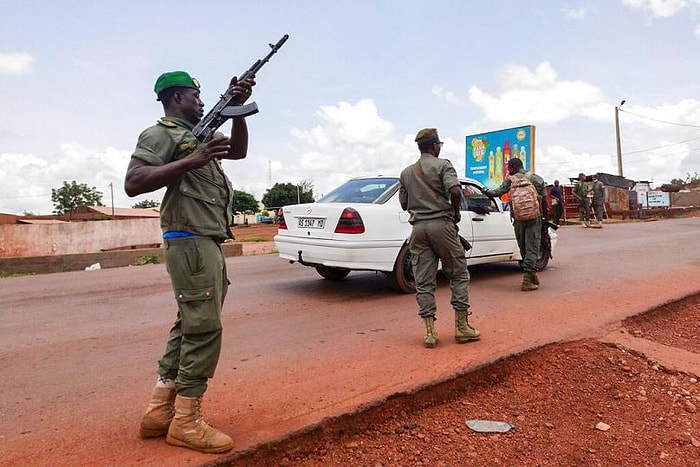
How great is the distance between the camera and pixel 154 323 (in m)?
5.10

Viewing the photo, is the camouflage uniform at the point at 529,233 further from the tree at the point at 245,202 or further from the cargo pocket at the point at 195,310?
the tree at the point at 245,202

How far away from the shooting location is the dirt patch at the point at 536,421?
2.53m

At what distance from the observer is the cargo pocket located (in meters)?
A: 2.28

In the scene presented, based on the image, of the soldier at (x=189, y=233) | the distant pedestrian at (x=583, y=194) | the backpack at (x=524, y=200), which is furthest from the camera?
the distant pedestrian at (x=583, y=194)

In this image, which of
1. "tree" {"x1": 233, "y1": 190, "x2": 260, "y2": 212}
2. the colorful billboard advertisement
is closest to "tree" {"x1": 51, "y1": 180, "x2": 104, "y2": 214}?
"tree" {"x1": 233, "y1": 190, "x2": 260, "y2": 212}

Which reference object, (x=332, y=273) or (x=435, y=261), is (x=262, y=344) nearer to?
(x=435, y=261)

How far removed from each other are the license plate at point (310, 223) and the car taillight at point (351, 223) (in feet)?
0.91

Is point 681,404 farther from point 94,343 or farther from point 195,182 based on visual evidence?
point 94,343

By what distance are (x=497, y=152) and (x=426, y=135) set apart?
604 inches

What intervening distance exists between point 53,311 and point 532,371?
5092 millimetres

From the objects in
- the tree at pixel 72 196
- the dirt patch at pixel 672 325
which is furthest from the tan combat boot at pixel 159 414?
the tree at pixel 72 196

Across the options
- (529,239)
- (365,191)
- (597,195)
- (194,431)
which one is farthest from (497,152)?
(194,431)

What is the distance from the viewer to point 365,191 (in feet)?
21.0

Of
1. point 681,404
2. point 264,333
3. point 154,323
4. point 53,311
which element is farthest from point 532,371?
point 53,311
